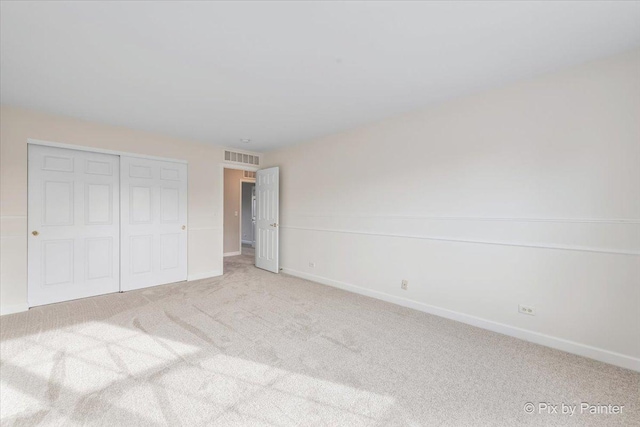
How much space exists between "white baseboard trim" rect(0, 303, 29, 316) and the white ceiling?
2.36m

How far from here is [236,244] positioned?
7.61 meters

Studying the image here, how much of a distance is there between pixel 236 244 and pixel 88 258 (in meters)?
3.96

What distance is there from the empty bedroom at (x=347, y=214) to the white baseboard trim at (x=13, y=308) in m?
0.03

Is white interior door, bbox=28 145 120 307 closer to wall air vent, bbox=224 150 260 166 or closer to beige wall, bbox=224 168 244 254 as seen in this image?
wall air vent, bbox=224 150 260 166

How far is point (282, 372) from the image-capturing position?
2.05m

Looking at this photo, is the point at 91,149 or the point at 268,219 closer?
the point at 91,149

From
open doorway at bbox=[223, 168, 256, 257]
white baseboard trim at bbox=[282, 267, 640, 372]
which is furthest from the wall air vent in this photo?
white baseboard trim at bbox=[282, 267, 640, 372]

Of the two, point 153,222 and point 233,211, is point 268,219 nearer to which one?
point 153,222

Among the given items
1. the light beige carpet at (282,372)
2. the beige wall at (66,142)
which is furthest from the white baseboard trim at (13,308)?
the light beige carpet at (282,372)

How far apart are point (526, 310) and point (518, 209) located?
97cm

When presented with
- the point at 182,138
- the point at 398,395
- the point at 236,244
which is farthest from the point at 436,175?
the point at 236,244

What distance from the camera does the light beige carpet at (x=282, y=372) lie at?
164 centimetres

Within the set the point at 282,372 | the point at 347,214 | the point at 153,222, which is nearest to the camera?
the point at 282,372

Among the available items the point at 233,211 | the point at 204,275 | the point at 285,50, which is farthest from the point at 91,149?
the point at 233,211
